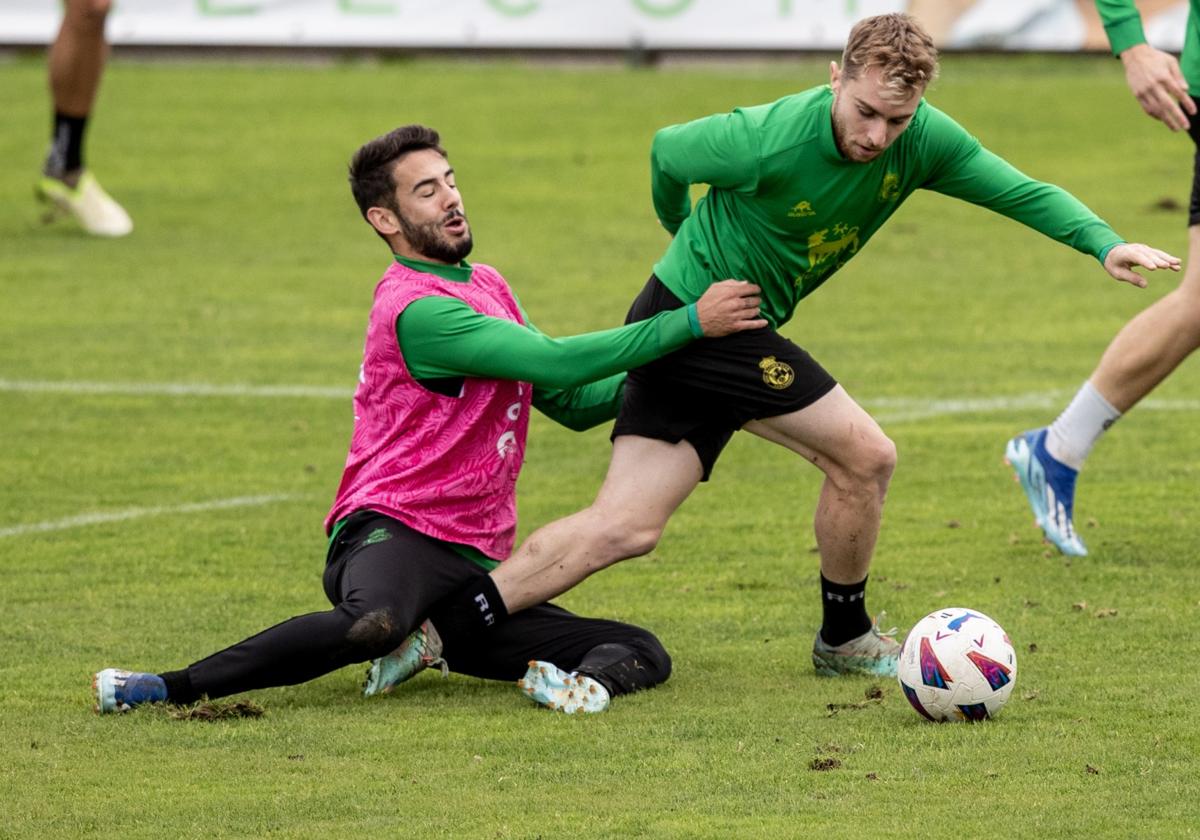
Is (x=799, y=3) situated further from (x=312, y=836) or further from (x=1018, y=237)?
(x=312, y=836)

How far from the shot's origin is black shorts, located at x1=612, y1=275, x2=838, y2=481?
552 cm

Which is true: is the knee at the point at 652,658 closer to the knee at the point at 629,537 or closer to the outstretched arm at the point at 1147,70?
the knee at the point at 629,537

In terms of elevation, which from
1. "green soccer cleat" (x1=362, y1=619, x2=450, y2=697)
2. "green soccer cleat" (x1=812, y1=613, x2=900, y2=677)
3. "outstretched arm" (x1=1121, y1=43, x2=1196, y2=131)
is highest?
"outstretched arm" (x1=1121, y1=43, x2=1196, y2=131)

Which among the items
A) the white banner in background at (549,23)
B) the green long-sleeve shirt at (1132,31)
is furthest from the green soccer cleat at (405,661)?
the white banner in background at (549,23)

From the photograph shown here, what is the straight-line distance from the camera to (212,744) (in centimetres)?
505

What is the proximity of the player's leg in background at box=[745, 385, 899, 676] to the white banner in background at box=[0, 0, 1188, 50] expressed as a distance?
43.7 feet

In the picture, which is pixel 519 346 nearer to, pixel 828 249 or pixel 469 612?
pixel 469 612

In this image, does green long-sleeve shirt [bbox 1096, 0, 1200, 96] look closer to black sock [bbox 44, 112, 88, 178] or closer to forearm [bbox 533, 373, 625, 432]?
forearm [bbox 533, 373, 625, 432]

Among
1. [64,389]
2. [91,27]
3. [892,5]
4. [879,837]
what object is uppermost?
[892,5]

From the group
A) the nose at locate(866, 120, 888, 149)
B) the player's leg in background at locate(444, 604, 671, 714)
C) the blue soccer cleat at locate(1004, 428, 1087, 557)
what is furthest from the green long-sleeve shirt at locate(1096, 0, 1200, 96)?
the player's leg in background at locate(444, 604, 671, 714)

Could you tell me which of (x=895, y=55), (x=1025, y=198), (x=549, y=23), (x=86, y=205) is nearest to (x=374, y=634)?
(x=895, y=55)

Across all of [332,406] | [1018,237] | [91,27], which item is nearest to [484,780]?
[332,406]

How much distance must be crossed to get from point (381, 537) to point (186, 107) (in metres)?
14.1

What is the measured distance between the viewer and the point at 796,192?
5.47m
